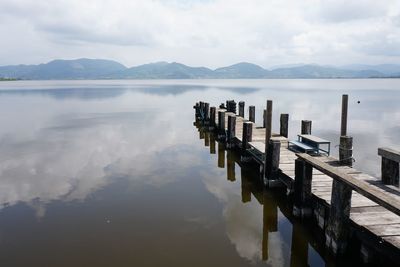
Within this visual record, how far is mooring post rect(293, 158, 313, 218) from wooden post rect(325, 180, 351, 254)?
1.91 meters

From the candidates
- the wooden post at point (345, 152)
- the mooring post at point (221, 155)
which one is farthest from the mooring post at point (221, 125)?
the wooden post at point (345, 152)

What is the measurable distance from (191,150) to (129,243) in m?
13.5

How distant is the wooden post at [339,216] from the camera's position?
8.27 meters

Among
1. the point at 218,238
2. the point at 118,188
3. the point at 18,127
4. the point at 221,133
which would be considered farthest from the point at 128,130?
the point at 218,238

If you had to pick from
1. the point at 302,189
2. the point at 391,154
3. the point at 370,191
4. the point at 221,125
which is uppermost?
the point at 391,154

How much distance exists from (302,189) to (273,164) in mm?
3033

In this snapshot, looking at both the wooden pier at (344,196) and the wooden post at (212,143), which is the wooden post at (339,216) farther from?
the wooden post at (212,143)

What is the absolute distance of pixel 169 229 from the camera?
37.6 ft

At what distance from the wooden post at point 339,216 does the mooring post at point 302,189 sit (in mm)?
1912

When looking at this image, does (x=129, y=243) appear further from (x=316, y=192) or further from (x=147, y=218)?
(x=316, y=192)

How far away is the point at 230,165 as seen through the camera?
19734 mm

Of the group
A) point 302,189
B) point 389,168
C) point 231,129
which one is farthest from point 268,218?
point 231,129

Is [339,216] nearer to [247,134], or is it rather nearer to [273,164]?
[273,164]

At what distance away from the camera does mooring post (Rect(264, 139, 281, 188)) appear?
44.5 ft
